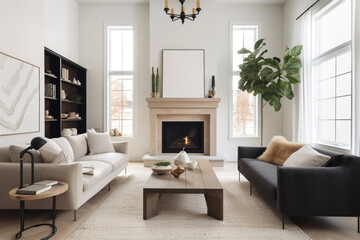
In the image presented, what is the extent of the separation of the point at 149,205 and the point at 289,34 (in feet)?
16.1

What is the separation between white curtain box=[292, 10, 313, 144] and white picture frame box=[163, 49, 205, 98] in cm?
198

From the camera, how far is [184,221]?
7.87ft

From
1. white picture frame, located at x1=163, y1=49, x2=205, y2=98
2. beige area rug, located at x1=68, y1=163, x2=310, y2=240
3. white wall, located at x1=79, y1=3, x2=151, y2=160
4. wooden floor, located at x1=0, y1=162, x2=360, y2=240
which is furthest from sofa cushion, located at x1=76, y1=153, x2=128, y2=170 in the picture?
white picture frame, located at x1=163, y1=49, x2=205, y2=98

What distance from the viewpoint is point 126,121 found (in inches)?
227

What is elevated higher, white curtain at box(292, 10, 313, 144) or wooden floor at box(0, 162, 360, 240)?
white curtain at box(292, 10, 313, 144)

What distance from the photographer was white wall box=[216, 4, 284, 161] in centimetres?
563

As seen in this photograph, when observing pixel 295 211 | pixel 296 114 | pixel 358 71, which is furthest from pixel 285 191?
pixel 296 114

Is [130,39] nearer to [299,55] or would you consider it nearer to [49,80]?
[49,80]

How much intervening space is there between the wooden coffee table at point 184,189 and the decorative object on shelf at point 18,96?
2052 millimetres

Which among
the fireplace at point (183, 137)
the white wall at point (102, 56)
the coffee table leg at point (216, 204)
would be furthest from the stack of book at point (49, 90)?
the coffee table leg at point (216, 204)

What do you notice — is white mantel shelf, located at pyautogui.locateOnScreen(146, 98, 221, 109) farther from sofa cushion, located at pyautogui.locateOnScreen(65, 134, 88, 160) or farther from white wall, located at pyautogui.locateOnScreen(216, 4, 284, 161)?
sofa cushion, located at pyautogui.locateOnScreen(65, 134, 88, 160)

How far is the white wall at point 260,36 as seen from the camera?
18.5 ft

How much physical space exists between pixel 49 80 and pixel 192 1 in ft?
11.4

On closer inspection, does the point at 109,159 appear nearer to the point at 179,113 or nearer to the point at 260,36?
the point at 179,113
